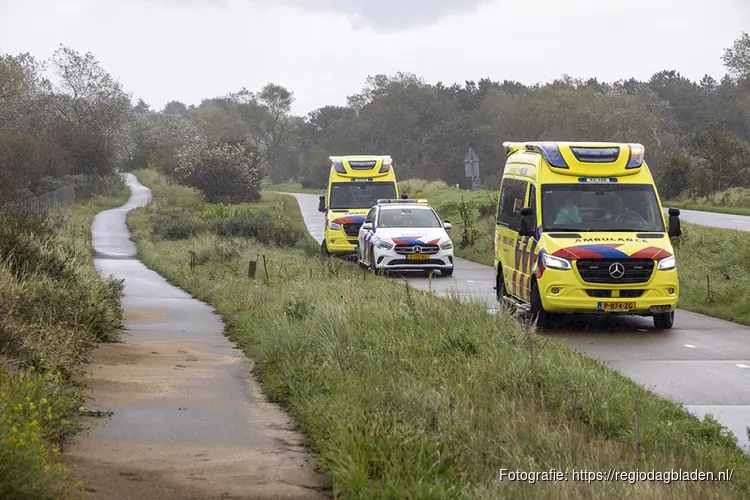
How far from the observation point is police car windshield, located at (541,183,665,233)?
1498 centimetres

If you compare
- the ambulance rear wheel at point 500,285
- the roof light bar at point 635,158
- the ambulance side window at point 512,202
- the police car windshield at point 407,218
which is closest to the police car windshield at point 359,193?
the police car windshield at point 407,218

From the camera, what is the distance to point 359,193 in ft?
96.1

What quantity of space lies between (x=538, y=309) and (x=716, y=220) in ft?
71.3

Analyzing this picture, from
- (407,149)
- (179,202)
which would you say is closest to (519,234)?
(179,202)

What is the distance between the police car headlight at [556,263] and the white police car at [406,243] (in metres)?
9.19

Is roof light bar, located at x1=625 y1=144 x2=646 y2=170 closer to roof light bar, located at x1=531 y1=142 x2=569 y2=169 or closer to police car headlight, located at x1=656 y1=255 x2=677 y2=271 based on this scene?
roof light bar, located at x1=531 y1=142 x2=569 y2=169

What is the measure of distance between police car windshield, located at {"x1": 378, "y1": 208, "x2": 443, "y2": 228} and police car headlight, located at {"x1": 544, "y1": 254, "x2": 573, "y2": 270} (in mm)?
10581

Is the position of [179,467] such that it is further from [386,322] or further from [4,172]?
[4,172]

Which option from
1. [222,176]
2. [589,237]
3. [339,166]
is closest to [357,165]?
[339,166]

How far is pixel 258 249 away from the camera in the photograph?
1195 inches

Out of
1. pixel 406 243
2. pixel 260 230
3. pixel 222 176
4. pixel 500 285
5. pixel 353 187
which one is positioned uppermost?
pixel 353 187

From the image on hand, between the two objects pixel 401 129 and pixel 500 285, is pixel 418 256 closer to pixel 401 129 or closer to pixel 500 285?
pixel 500 285

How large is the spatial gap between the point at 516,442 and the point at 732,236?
770 inches

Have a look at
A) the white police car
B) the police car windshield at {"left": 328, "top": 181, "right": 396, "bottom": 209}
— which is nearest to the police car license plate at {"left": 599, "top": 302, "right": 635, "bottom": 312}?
the white police car
